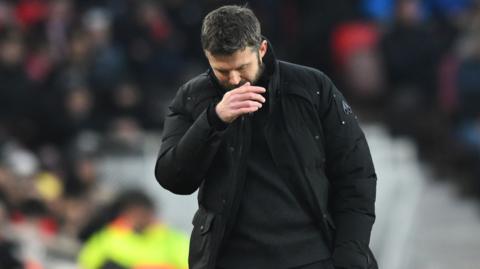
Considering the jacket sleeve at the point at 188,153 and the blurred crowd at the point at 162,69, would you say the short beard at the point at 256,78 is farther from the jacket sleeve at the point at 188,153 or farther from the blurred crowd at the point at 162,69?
the blurred crowd at the point at 162,69

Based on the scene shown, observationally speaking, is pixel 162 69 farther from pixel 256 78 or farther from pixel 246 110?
pixel 246 110

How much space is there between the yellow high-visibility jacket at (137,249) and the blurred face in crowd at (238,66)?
4319mm

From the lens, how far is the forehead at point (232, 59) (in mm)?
5148

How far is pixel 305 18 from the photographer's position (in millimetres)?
16375

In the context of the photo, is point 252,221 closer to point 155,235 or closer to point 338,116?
point 338,116

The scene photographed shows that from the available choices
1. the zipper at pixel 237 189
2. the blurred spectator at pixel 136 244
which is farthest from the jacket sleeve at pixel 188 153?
the blurred spectator at pixel 136 244

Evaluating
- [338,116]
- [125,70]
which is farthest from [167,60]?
[338,116]

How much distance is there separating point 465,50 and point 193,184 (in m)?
9.74

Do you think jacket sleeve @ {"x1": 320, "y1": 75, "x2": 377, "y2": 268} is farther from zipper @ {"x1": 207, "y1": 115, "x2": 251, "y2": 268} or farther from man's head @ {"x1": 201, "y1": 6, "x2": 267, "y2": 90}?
man's head @ {"x1": 201, "y1": 6, "x2": 267, "y2": 90}

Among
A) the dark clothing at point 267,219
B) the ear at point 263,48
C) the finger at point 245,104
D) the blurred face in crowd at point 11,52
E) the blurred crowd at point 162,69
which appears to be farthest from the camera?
the blurred face in crowd at point 11,52

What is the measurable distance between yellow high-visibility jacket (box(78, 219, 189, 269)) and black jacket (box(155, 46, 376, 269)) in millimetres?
4082

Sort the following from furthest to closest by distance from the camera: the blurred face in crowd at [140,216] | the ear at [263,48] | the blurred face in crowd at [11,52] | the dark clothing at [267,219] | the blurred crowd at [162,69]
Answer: the blurred face in crowd at [11,52]
the blurred crowd at [162,69]
the blurred face in crowd at [140,216]
the dark clothing at [267,219]
the ear at [263,48]

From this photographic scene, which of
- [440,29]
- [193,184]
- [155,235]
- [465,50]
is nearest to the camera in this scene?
[193,184]

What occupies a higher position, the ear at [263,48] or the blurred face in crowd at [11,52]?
the blurred face in crowd at [11,52]
